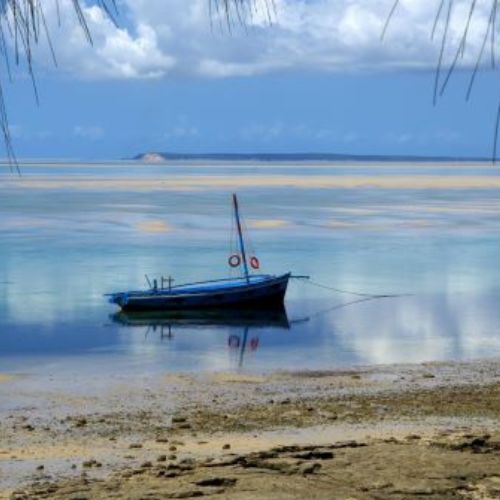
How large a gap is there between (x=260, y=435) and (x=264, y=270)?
68.4 ft

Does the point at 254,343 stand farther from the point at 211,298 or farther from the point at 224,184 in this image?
the point at 224,184

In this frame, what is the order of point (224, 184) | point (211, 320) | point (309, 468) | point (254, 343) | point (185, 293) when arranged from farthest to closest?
point (224, 184)
point (185, 293)
point (211, 320)
point (254, 343)
point (309, 468)

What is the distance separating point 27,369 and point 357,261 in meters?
18.9

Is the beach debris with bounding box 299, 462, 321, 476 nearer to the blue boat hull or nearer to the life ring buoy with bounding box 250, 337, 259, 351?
the life ring buoy with bounding box 250, 337, 259, 351

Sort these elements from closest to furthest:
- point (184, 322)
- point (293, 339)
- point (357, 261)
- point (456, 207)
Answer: point (293, 339) < point (184, 322) < point (357, 261) < point (456, 207)

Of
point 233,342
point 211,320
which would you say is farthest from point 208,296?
point 233,342

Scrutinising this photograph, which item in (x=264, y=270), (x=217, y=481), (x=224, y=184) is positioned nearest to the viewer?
(x=217, y=481)

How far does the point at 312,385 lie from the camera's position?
51.4 feet

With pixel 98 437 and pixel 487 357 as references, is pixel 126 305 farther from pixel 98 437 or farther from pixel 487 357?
pixel 98 437

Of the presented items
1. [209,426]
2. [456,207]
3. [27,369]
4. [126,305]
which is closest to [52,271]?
[126,305]

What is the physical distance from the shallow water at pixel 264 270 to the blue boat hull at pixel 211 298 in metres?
0.62

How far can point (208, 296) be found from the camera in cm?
2486

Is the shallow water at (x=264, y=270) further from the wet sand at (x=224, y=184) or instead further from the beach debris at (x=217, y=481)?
the wet sand at (x=224, y=184)

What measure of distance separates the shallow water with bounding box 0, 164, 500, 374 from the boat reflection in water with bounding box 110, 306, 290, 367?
0.38 feet
